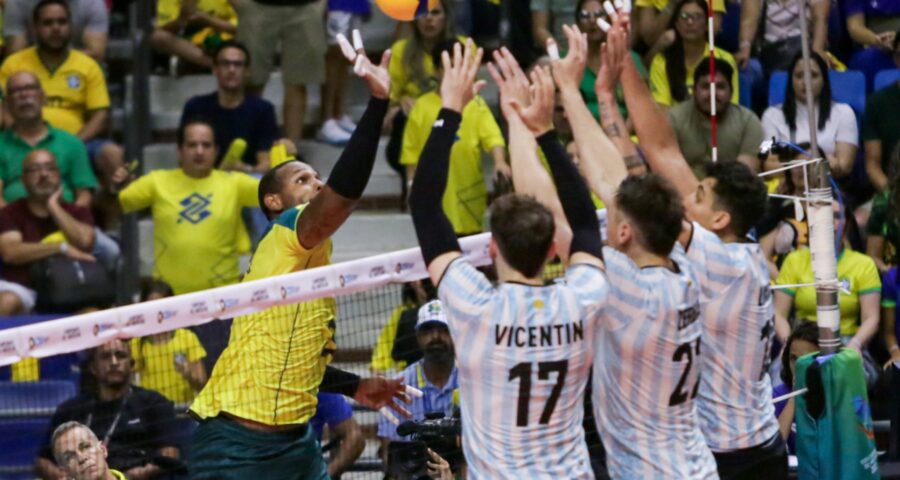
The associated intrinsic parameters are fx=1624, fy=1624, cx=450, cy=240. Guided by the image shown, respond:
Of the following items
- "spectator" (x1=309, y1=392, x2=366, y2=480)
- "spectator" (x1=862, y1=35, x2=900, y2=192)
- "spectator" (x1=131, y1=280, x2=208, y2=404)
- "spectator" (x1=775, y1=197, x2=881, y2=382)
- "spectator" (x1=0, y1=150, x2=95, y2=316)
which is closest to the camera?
"spectator" (x1=309, y1=392, x2=366, y2=480)

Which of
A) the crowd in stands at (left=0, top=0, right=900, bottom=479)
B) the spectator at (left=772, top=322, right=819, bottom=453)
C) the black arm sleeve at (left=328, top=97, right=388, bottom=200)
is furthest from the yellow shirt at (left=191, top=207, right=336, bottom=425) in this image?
the spectator at (left=772, top=322, right=819, bottom=453)

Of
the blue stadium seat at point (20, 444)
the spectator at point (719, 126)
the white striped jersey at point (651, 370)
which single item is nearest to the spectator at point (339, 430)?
the blue stadium seat at point (20, 444)

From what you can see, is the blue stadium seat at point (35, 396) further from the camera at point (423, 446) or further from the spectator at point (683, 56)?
the spectator at point (683, 56)

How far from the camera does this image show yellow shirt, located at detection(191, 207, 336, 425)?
7324mm

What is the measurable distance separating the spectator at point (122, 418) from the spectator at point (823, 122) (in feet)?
17.9

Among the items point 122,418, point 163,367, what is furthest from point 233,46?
point 122,418

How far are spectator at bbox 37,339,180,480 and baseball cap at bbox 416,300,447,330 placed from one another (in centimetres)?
160

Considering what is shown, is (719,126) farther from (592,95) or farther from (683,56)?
(592,95)

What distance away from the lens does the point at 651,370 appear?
6.56 m

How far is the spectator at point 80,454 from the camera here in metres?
8.38

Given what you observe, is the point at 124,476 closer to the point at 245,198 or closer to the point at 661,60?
the point at 245,198

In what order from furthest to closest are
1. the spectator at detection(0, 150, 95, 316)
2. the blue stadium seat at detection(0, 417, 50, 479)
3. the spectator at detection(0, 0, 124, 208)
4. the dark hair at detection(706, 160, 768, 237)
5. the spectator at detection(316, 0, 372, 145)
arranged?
1. the spectator at detection(316, 0, 372, 145)
2. the spectator at detection(0, 0, 124, 208)
3. the spectator at detection(0, 150, 95, 316)
4. the blue stadium seat at detection(0, 417, 50, 479)
5. the dark hair at detection(706, 160, 768, 237)

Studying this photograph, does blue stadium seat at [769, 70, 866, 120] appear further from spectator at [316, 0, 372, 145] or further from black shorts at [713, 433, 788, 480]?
black shorts at [713, 433, 788, 480]

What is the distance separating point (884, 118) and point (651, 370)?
679cm
